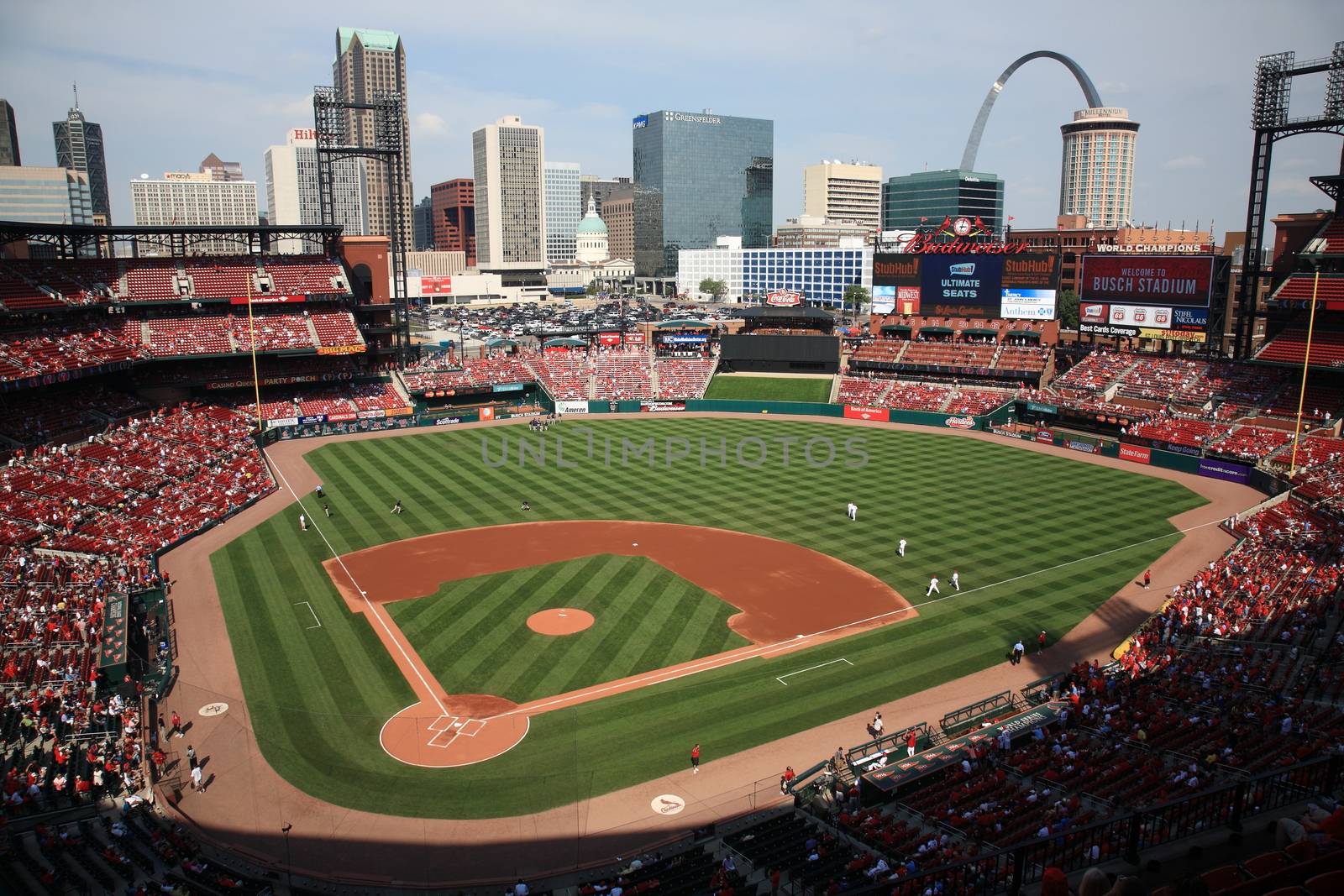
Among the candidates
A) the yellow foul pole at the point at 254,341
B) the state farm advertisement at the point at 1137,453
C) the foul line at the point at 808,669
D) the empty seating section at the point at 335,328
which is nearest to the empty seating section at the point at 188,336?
the yellow foul pole at the point at 254,341

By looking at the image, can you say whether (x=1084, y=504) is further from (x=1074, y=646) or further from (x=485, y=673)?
(x=485, y=673)

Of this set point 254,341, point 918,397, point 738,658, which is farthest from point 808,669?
point 254,341

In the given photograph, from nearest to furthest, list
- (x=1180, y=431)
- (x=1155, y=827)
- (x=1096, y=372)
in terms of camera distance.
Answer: (x=1155, y=827), (x=1180, y=431), (x=1096, y=372)

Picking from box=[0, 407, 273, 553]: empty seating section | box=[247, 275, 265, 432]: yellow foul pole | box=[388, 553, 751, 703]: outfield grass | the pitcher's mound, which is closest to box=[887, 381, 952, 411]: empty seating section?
box=[388, 553, 751, 703]: outfield grass

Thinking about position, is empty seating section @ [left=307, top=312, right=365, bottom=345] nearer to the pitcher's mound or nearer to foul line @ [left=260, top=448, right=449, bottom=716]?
foul line @ [left=260, top=448, right=449, bottom=716]

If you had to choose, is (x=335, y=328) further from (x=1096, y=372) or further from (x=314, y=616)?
(x=1096, y=372)

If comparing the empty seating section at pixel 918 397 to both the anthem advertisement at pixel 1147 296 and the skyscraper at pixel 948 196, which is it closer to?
the anthem advertisement at pixel 1147 296
